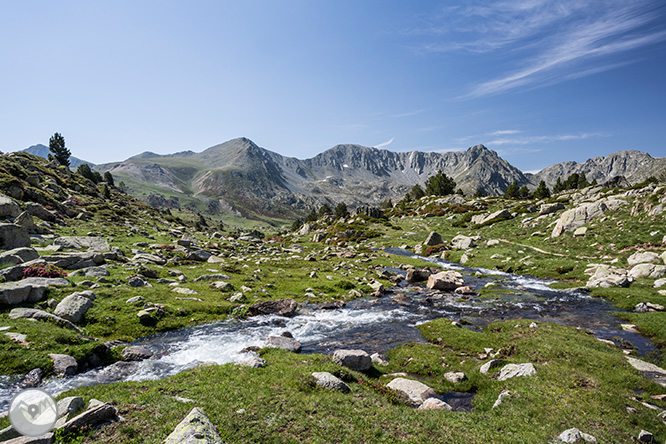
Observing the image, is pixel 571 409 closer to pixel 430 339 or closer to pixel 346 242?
pixel 430 339

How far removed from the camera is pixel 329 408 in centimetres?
1362

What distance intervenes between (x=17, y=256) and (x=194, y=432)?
34206 millimetres

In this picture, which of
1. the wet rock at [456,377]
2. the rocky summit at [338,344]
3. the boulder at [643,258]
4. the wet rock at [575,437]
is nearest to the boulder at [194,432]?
the rocky summit at [338,344]

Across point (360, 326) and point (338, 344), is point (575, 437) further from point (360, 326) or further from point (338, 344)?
point (360, 326)

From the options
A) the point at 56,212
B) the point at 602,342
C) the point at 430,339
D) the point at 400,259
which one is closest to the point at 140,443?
the point at 430,339

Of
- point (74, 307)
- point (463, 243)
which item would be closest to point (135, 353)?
point (74, 307)

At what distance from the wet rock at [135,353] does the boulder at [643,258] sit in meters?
62.5

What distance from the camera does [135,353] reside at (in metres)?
21.3

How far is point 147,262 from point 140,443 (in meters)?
41.9

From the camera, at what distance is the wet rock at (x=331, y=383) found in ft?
51.4

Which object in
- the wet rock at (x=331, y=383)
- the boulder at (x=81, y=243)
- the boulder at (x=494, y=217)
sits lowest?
the wet rock at (x=331, y=383)

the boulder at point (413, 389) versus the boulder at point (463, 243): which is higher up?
the boulder at point (463, 243)

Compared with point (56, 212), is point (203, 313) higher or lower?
lower

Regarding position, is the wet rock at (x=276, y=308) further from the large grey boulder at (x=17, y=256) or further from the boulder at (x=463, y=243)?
the boulder at (x=463, y=243)
